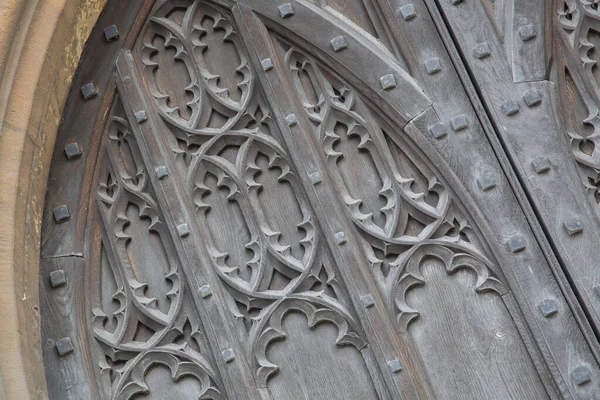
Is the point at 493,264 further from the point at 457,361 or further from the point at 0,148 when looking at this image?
the point at 0,148

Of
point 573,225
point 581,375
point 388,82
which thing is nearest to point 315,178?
point 388,82

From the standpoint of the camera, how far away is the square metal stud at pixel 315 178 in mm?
1993

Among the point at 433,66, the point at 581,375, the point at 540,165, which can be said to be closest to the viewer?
the point at 581,375

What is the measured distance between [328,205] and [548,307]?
1.66ft

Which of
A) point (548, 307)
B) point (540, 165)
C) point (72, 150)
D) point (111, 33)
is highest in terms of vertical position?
point (111, 33)

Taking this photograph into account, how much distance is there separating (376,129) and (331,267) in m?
0.33

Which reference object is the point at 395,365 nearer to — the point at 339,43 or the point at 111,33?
the point at 339,43

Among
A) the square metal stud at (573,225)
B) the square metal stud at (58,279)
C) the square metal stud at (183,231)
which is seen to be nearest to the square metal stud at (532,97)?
the square metal stud at (573,225)

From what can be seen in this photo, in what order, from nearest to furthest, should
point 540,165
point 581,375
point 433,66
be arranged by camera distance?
point 581,375 → point 540,165 → point 433,66

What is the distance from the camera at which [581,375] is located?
1831 millimetres

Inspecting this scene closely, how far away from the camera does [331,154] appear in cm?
→ 203

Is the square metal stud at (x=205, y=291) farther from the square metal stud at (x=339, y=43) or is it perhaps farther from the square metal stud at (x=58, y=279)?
the square metal stud at (x=339, y=43)

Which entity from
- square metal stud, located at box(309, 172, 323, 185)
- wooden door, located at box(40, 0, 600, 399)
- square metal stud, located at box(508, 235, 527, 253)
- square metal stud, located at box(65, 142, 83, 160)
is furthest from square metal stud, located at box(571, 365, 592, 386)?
square metal stud, located at box(65, 142, 83, 160)

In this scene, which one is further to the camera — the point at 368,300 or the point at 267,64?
the point at 267,64
